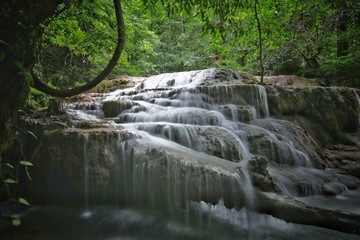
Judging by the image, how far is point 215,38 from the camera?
12.4 feet

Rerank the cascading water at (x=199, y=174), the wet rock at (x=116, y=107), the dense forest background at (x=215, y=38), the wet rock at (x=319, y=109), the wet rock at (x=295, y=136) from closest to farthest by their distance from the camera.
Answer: the dense forest background at (x=215, y=38), the cascading water at (x=199, y=174), the wet rock at (x=295, y=136), the wet rock at (x=116, y=107), the wet rock at (x=319, y=109)

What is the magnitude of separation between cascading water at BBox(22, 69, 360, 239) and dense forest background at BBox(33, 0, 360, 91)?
65.4 inches

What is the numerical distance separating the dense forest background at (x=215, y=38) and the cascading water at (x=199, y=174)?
1.66 meters

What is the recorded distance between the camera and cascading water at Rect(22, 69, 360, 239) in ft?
12.4

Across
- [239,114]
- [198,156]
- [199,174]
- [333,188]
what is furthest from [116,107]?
[333,188]

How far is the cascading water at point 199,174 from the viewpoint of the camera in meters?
3.77

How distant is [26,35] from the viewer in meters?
1.81

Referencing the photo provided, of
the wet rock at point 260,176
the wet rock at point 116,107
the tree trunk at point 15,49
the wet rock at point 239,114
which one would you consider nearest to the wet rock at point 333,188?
the wet rock at point 260,176

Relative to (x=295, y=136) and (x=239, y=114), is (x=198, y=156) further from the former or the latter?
(x=295, y=136)

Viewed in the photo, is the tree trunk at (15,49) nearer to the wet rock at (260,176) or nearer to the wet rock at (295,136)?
the wet rock at (260,176)

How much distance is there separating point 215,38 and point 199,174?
2003mm

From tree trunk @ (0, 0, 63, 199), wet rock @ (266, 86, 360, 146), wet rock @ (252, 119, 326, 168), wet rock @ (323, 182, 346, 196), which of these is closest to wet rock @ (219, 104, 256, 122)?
wet rock @ (252, 119, 326, 168)

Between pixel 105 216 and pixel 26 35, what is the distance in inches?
134

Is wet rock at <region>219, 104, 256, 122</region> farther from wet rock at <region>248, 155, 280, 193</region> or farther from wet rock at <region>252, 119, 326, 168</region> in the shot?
wet rock at <region>248, 155, 280, 193</region>
